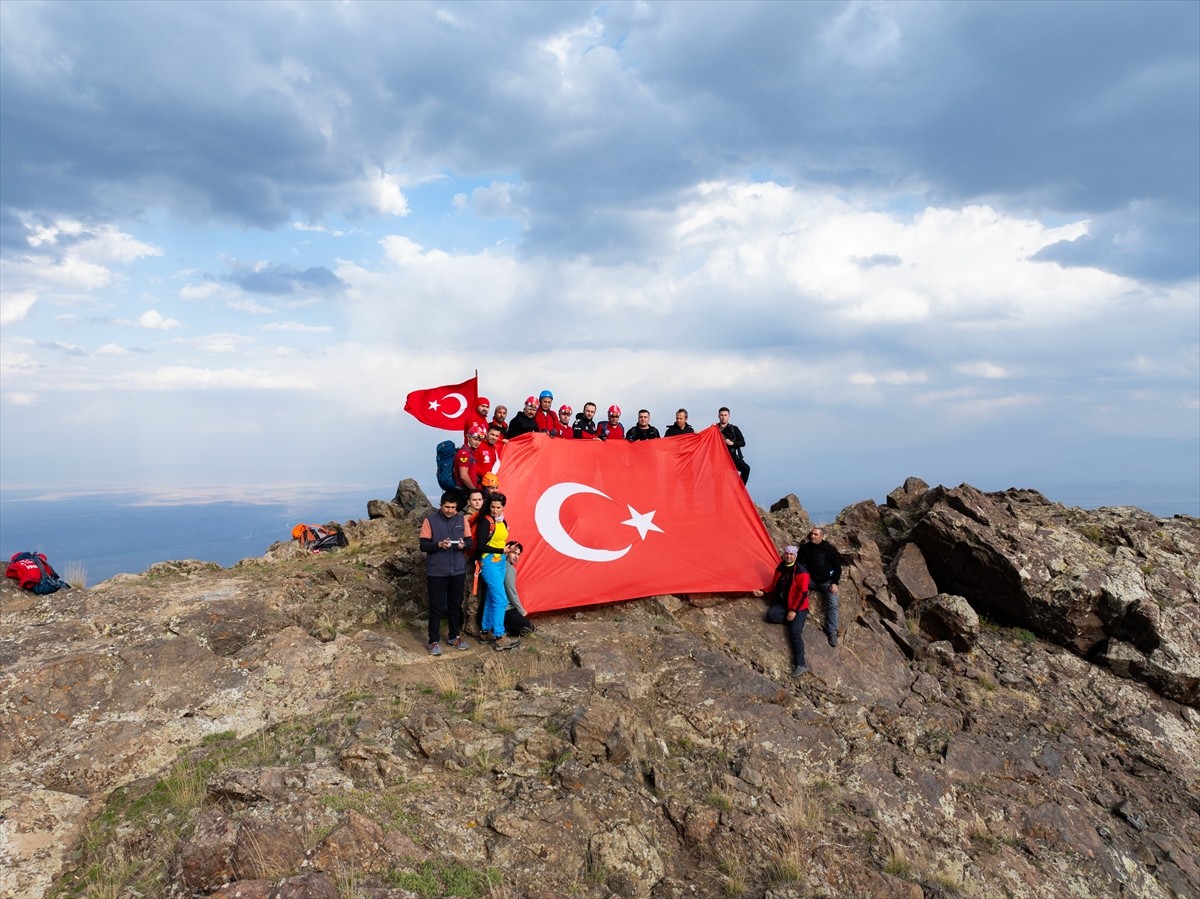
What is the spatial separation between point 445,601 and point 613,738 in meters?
3.86

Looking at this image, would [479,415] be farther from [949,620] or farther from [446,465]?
[949,620]

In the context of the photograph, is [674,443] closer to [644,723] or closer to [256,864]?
[644,723]

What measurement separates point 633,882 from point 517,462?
300 inches

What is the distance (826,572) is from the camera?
512 inches

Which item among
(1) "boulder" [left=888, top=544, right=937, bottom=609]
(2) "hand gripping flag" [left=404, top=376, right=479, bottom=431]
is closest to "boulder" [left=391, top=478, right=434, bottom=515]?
(2) "hand gripping flag" [left=404, top=376, right=479, bottom=431]

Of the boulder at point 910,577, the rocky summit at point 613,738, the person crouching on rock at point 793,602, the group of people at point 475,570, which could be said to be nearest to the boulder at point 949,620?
the rocky summit at point 613,738

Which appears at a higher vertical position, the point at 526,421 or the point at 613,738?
the point at 526,421

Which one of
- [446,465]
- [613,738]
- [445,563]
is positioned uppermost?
[446,465]

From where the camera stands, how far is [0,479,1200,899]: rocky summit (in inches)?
277

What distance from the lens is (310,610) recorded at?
39.7 feet

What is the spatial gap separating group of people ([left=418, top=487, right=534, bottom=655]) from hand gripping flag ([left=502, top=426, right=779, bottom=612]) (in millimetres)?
596

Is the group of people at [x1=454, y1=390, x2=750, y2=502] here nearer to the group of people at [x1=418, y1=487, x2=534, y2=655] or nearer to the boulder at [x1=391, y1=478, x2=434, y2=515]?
the group of people at [x1=418, y1=487, x2=534, y2=655]

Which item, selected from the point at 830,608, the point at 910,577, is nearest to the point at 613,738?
the point at 830,608

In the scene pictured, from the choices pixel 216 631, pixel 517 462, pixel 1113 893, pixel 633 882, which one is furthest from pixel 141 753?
pixel 1113 893
